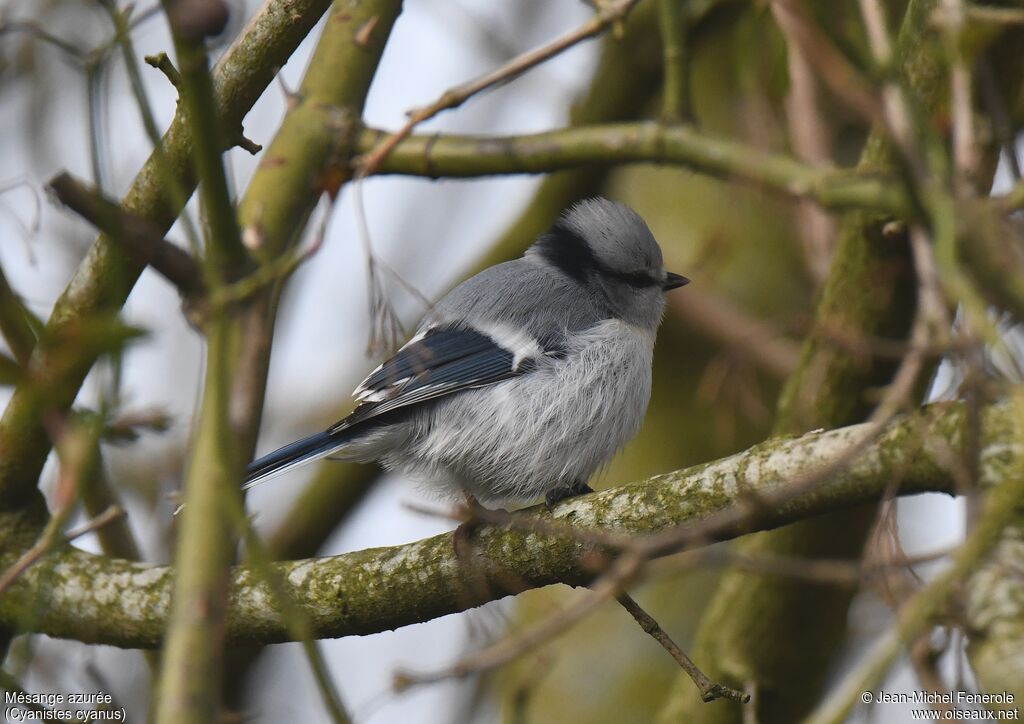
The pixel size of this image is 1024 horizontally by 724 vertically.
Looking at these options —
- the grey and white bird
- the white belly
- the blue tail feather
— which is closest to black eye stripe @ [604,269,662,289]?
the grey and white bird

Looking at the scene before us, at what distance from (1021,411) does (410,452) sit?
2.22m

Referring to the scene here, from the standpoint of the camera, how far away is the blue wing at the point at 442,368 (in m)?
3.37

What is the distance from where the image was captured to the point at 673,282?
4.00 m

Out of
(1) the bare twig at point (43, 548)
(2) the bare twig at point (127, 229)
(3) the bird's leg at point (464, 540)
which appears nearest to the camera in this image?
(2) the bare twig at point (127, 229)

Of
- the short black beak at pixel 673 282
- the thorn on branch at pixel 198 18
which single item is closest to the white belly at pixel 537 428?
the short black beak at pixel 673 282

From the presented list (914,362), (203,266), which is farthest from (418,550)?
(914,362)

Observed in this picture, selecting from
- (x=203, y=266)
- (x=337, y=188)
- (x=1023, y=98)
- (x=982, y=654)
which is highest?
(x=1023, y=98)

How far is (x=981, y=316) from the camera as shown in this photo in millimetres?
1488

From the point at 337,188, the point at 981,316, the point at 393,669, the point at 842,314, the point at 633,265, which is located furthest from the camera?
the point at 633,265

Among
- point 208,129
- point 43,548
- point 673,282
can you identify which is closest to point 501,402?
point 673,282

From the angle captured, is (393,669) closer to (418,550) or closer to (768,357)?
(418,550)

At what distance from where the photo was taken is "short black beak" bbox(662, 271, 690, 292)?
396 centimetres

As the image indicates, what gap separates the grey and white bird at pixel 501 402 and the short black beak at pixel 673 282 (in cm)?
34

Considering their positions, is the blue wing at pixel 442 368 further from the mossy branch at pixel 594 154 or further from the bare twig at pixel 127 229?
the bare twig at pixel 127 229
